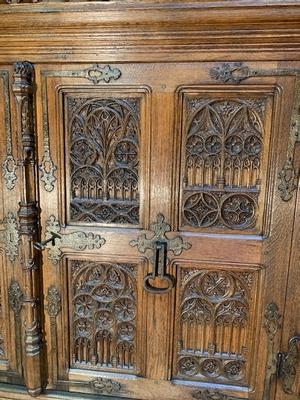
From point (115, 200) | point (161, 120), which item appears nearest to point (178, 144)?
point (161, 120)

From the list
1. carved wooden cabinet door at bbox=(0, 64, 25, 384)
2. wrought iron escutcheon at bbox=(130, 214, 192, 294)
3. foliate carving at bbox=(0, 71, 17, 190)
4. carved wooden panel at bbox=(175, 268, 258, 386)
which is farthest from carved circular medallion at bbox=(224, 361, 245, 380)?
foliate carving at bbox=(0, 71, 17, 190)

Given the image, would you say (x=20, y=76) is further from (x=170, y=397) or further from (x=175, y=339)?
(x=170, y=397)

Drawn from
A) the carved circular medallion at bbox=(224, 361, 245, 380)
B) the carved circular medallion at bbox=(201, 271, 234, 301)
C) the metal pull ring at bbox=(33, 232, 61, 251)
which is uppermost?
the metal pull ring at bbox=(33, 232, 61, 251)

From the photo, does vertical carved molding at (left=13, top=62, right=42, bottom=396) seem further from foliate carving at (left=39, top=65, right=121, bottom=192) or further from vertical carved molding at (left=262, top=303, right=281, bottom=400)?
vertical carved molding at (left=262, top=303, right=281, bottom=400)

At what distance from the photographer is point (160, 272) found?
1.14m

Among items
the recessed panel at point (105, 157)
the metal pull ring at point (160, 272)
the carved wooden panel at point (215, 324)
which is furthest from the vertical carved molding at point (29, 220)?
the carved wooden panel at point (215, 324)

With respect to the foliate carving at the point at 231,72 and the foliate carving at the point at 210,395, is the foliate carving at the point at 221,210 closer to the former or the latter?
the foliate carving at the point at 231,72

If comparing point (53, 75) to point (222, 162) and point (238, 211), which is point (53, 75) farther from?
point (238, 211)

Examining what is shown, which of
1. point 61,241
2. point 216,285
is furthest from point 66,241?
point 216,285

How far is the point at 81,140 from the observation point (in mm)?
1118

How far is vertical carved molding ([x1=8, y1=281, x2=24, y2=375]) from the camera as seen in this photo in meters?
1.22

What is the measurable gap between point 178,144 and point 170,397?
0.87 m

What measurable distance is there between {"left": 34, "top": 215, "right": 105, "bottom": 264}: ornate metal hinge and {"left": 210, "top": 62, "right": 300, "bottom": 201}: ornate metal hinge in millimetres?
606

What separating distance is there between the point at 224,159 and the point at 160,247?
0.34m
